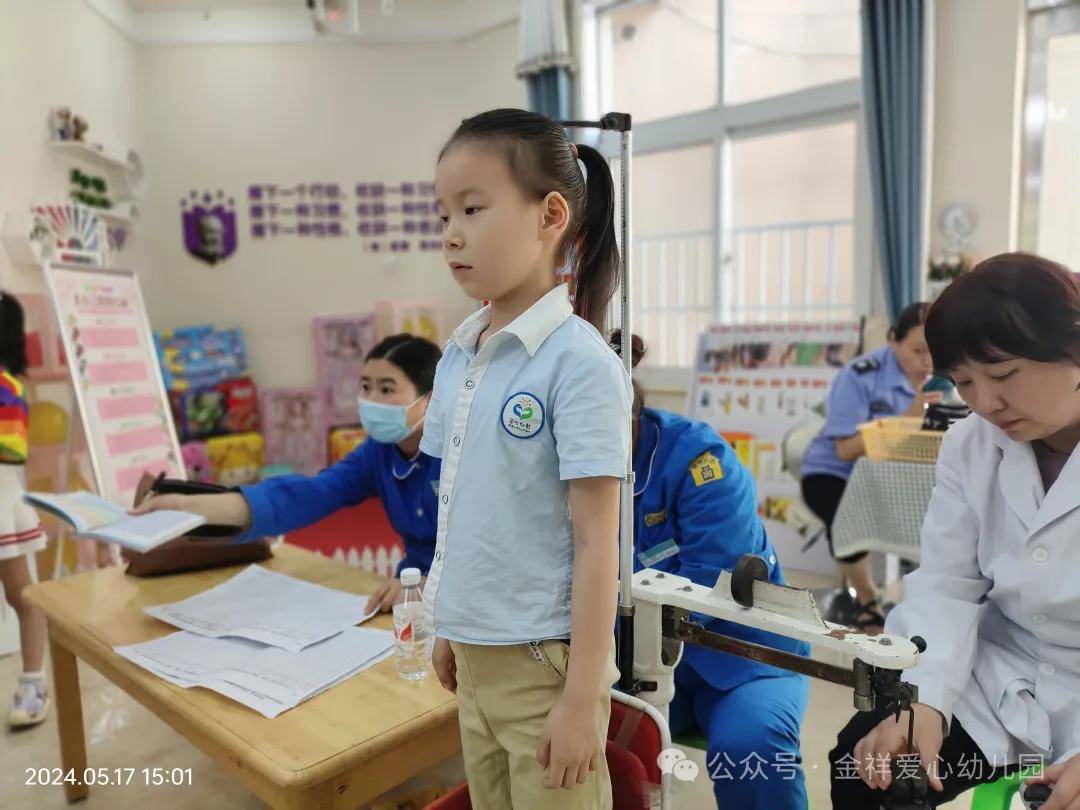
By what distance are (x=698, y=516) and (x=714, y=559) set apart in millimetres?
79

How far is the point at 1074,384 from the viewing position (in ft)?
3.28

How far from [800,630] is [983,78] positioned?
11.0ft

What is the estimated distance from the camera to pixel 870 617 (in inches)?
109

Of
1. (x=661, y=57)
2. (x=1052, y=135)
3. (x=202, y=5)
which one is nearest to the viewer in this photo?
(x=1052, y=135)

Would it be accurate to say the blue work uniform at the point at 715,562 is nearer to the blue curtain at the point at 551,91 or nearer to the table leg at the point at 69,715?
the table leg at the point at 69,715

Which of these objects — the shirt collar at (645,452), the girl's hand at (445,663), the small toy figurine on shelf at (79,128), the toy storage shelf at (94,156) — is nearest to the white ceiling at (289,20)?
the toy storage shelf at (94,156)

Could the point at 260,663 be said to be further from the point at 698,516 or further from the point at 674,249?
the point at 674,249

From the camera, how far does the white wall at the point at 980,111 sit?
3.23 meters

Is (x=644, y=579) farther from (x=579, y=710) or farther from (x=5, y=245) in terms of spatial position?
(x=5, y=245)

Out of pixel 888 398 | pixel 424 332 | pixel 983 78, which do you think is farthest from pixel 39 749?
pixel 983 78

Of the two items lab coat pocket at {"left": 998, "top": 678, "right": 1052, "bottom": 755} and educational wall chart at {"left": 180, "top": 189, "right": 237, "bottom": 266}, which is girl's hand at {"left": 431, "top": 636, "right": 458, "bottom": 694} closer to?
lab coat pocket at {"left": 998, "top": 678, "right": 1052, "bottom": 755}

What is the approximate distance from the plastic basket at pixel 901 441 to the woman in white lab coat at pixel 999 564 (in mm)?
1003

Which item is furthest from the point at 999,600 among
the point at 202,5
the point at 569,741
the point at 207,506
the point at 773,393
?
the point at 202,5

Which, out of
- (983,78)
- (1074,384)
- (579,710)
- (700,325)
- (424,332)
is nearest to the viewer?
(579,710)
